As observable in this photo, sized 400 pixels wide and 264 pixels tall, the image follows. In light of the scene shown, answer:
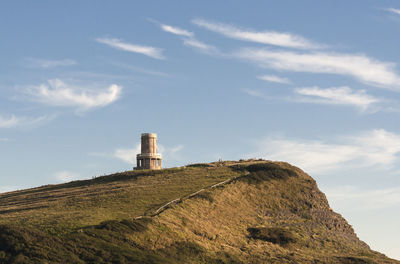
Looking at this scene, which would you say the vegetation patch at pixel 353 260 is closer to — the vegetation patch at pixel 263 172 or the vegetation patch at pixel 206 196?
the vegetation patch at pixel 206 196

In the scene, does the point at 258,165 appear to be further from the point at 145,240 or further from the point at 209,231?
the point at 145,240

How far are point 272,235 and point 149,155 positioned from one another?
33.6 m

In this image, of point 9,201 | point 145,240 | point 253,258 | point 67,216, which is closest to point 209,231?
point 253,258

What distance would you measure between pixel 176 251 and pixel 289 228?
24.5m

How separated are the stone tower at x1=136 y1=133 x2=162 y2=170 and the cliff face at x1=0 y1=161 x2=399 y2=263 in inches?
203

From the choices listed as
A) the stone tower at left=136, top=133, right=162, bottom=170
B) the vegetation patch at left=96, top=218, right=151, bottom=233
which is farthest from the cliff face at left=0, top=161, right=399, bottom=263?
the stone tower at left=136, top=133, right=162, bottom=170

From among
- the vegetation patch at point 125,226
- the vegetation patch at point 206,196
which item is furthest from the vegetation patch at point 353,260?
the vegetation patch at point 125,226

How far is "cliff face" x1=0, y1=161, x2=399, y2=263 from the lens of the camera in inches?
2256

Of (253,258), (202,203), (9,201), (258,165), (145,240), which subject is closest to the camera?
(145,240)

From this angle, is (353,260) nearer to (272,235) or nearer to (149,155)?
(272,235)

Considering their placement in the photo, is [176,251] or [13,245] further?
[176,251]

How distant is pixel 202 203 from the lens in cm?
7750

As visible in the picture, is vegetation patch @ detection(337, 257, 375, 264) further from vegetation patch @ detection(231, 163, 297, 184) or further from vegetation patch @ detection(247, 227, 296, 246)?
vegetation patch @ detection(231, 163, 297, 184)

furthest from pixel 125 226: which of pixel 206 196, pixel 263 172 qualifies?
pixel 263 172
